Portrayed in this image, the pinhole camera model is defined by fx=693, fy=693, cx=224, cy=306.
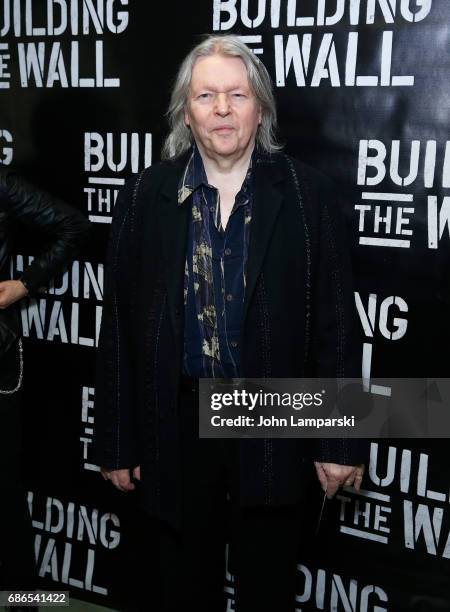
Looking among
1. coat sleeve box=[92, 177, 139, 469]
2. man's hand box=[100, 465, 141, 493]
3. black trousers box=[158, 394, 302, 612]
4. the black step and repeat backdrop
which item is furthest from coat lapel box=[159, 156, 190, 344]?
the black step and repeat backdrop

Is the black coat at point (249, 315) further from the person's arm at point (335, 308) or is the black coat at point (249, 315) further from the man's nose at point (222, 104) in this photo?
the man's nose at point (222, 104)

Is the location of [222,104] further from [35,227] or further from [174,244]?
[35,227]

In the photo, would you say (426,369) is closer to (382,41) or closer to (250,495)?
(250,495)

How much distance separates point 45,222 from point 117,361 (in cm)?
72

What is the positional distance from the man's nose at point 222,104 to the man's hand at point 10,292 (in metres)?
1.00

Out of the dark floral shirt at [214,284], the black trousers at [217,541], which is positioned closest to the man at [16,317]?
the black trousers at [217,541]

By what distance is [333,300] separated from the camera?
1.62m

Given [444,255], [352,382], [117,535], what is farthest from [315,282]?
[117,535]

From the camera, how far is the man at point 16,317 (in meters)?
2.15

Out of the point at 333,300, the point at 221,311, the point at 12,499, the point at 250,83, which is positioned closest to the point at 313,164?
the point at 250,83

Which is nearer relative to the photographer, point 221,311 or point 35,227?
point 221,311

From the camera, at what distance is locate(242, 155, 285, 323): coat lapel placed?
60.9 inches

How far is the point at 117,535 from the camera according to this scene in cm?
254

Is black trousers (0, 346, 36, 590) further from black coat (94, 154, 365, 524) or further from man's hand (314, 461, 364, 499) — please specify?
man's hand (314, 461, 364, 499)
